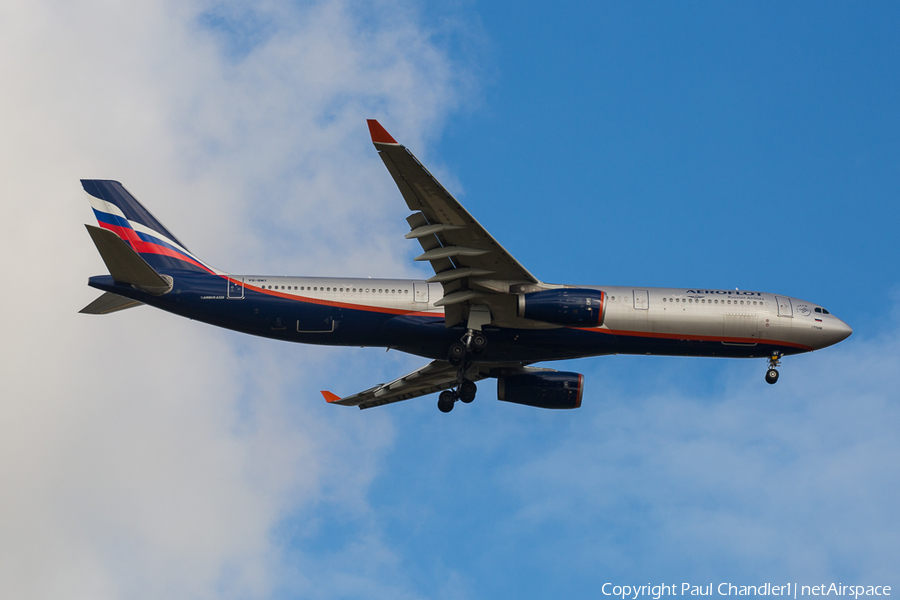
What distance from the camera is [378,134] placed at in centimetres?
2567

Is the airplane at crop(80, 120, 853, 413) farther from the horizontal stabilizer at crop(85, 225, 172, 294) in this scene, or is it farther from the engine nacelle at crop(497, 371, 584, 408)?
the engine nacelle at crop(497, 371, 584, 408)

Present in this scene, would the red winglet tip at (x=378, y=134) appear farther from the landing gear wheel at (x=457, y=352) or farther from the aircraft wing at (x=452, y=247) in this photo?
the landing gear wheel at (x=457, y=352)

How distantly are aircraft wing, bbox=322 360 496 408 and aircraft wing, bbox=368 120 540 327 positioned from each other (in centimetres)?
532

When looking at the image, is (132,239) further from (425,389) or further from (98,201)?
(425,389)

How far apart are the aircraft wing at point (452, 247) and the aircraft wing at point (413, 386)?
5315 mm

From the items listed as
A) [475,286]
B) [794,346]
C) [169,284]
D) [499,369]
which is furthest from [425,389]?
[794,346]

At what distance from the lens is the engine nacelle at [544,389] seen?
36812 mm


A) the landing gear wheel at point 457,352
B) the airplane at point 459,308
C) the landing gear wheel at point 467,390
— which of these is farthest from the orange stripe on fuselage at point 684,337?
the landing gear wheel at point 467,390

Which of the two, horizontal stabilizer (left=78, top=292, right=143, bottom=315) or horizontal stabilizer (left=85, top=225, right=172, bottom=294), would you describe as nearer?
horizontal stabilizer (left=85, top=225, right=172, bottom=294)

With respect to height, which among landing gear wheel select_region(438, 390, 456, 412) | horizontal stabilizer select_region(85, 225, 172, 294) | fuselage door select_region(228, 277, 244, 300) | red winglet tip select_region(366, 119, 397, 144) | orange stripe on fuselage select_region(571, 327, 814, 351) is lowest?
landing gear wheel select_region(438, 390, 456, 412)

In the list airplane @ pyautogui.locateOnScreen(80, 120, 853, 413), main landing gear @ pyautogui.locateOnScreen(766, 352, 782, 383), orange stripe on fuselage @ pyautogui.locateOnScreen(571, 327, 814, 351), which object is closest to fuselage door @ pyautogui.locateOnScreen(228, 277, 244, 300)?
airplane @ pyautogui.locateOnScreen(80, 120, 853, 413)

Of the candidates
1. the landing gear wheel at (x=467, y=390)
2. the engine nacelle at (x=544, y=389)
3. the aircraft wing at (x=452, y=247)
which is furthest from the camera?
the engine nacelle at (x=544, y=389)

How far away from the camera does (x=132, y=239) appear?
1324 inches

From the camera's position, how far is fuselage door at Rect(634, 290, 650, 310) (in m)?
32.5
